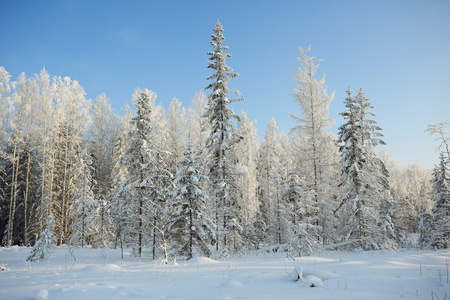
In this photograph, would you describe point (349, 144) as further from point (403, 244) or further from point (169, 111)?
point (169, 111)

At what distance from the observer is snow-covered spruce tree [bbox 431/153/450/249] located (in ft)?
66.1

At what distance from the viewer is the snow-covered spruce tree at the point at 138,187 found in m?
16.6

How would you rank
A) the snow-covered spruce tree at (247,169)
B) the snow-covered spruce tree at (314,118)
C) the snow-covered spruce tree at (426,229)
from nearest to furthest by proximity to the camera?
the snow-covered spruce tree at (314,118)
the snow-covered spruce tree at (426,229)
the snow-covered spruce tree at (247,169)

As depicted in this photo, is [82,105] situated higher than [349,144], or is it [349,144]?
[82,105]

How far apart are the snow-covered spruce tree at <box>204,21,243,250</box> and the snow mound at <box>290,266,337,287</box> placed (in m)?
10.6

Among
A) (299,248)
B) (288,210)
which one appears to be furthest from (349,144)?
(299,248)

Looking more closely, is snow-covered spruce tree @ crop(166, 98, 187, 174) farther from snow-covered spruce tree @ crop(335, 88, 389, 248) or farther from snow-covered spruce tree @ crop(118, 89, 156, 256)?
snow-covered spruce tree @ crop(335, 88, 389, 248)

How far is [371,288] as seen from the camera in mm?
4961

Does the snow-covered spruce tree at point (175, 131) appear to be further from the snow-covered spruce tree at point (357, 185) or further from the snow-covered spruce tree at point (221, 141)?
the snow-covered spruce tree at point (357, 185)

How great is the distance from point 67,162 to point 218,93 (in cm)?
1914

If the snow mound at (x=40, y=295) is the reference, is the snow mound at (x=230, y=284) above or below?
below

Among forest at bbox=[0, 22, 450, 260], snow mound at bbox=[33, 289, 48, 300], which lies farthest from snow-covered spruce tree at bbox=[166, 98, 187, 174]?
snow mound at bbox=[33, 289, 48, 300]

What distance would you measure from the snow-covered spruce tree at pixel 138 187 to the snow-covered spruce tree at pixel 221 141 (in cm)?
447

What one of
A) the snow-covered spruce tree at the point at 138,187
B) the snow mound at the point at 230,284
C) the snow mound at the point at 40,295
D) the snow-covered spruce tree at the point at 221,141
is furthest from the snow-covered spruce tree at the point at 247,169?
the snow mound at the point at 40,295
